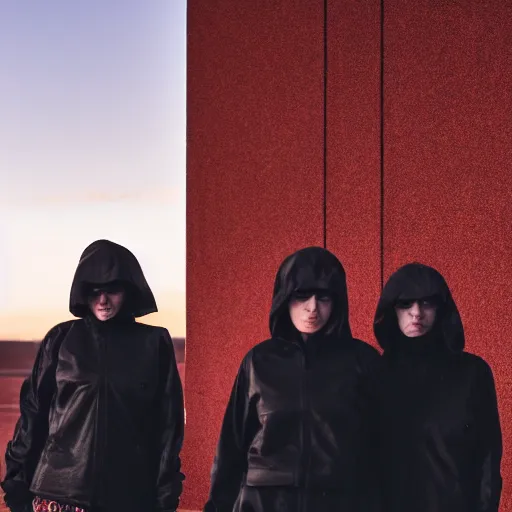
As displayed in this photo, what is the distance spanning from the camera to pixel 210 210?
17.0ft

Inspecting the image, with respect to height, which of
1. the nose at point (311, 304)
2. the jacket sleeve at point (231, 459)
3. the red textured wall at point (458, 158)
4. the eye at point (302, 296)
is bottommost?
the jacket sleeve at point (231, 459)

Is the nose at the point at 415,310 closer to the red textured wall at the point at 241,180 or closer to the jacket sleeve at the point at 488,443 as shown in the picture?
the jacket sleeve at the point at 488,443

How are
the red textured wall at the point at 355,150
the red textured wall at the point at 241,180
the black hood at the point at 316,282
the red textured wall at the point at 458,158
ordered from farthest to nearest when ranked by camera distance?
the red textured wall at the point at 241,180 → the red textured wall at the point at 355,150 → the red textured wall at the point at 458,158 → the black hood at the point at 316,282

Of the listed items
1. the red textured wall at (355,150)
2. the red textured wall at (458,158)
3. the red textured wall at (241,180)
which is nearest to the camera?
the red textured wall at (458,158)

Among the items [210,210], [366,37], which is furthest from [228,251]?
[366,37]

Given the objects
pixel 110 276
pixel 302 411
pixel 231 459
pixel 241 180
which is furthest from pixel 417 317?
pixel 241 180

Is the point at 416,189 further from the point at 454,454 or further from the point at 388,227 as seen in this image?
the point at 454,454

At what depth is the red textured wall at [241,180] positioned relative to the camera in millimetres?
5031

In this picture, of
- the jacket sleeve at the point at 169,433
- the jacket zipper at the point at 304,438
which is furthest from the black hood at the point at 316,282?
the jacket sleeve at the point at 169,433

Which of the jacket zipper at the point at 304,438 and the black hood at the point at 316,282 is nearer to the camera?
the jacket zipper at the point at 304,438

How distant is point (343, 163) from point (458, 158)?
24.8 inches

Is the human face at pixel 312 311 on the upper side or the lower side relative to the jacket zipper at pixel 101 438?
upper

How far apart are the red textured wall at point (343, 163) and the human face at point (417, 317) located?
202 centimetres

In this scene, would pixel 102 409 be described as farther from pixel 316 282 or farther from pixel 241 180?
pixel 241 180
